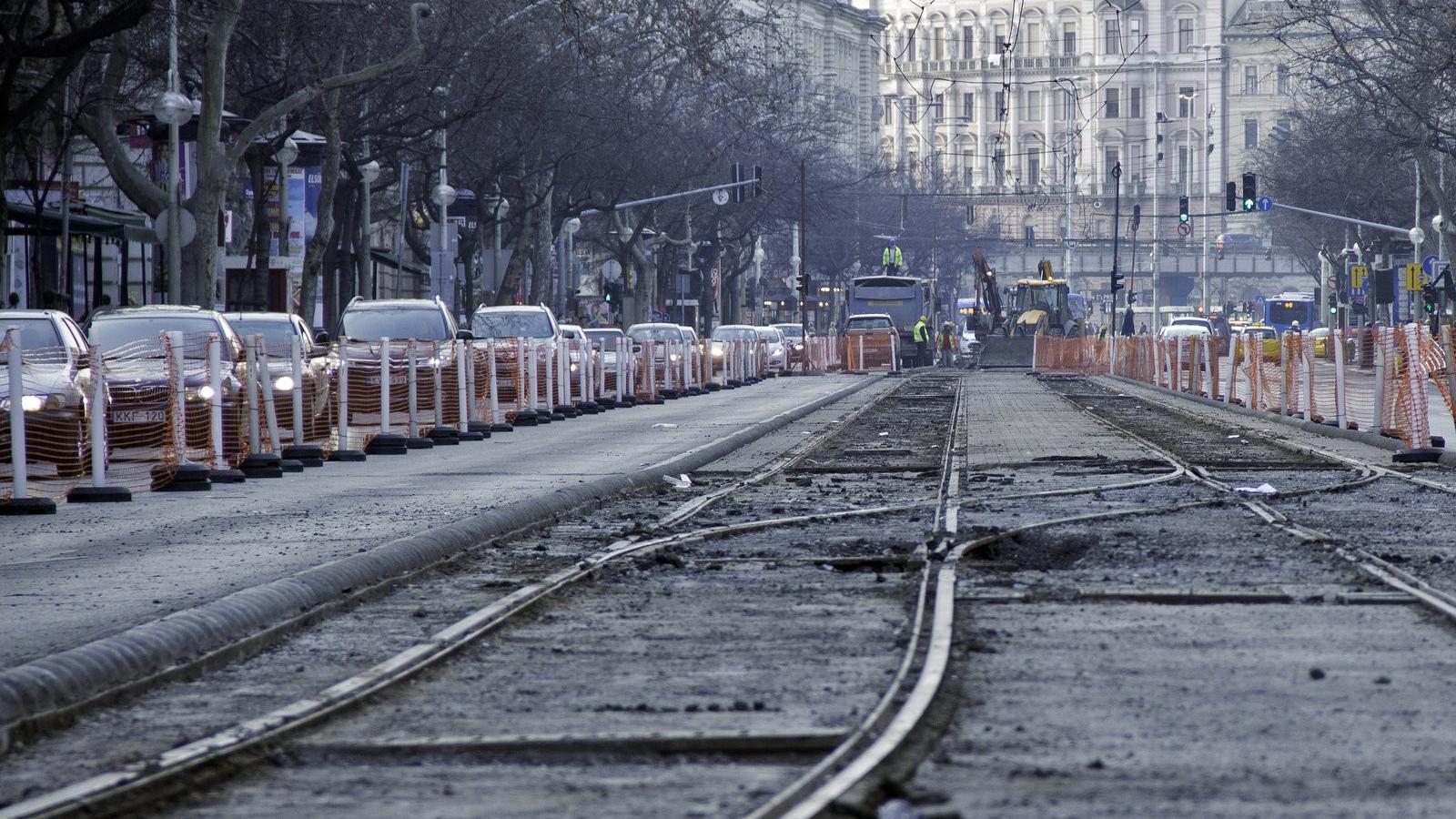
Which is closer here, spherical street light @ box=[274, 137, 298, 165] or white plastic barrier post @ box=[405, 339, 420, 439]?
white plastic barrier post @ box=[405, 339, 420, 439]

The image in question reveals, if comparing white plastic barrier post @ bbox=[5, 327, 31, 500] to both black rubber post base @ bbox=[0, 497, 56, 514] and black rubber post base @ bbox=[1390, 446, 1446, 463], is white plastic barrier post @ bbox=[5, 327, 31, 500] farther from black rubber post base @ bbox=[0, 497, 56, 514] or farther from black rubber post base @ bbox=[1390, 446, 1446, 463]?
black rubber post base @ bbox=[1390, 446, 1446, 463]

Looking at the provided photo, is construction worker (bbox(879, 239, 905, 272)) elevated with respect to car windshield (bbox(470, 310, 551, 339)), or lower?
elevated

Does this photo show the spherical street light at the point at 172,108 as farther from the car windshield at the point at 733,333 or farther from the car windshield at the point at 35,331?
the car windshield at the point at 733,333

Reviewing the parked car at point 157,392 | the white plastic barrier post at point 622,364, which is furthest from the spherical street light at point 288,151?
the parked car at point 157,392

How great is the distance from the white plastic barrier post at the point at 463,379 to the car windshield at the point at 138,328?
4.34 m

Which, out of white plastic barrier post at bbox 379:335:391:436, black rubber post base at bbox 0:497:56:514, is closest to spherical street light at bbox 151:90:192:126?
white plastic barrier post at bbox 379:335:391:436

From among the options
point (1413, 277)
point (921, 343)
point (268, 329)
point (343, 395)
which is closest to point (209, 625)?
point (343, 395)

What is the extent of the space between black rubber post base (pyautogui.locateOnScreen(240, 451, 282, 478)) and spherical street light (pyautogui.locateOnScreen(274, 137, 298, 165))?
1893cm

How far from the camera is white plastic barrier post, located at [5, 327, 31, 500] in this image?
15.3 meters

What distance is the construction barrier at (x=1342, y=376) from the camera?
2422 centimetres

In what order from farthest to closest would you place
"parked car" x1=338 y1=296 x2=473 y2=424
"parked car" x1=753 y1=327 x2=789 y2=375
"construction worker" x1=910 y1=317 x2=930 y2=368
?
1. "construction worker" x1=910 y1=317 x2=930 y2=368
2. "parked car" x1=753 y1=327 x2=789 y2=375
3. "parked car" x1=338 y1=296 x2=473 y2=424

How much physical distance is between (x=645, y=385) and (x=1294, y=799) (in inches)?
1530

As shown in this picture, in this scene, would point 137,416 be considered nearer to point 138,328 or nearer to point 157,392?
point 157,392

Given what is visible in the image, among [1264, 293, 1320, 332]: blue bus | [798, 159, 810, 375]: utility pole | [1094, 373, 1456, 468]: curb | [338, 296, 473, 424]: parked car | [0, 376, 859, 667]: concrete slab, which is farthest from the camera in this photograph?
[1264, 293, 1320, 332]: blue bus
